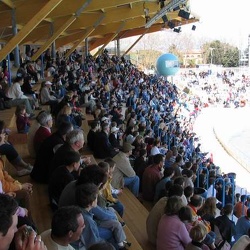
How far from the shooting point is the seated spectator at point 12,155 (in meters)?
4.41

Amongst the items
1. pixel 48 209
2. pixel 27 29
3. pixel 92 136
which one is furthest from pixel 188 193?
pixel 27 29

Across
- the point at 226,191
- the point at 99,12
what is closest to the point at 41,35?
the point at 99,12

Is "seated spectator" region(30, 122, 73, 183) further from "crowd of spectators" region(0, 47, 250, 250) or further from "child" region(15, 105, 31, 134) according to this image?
"child" region(15, 105, 31, 134)

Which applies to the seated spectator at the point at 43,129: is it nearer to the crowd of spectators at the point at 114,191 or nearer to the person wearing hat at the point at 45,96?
the crowd of spectators at the point at 114,191

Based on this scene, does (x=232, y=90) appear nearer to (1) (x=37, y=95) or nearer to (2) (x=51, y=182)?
(1) (x=37, y=95)

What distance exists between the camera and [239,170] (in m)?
16.9

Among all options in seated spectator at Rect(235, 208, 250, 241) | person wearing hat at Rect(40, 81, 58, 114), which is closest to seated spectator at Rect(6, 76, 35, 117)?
person wearing hat at Rect(40, 81, 58, 114)

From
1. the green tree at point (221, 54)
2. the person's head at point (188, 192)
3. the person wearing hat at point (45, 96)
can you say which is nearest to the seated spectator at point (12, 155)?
the person's head at point (188, 192)

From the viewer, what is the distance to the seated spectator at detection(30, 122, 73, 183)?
4723mm

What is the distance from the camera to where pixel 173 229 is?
154 inches

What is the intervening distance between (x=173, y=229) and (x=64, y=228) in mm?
1647

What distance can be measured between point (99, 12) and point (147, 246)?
Answer: 15.4 meters

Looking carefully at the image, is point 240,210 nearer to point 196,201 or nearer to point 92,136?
point 196,201

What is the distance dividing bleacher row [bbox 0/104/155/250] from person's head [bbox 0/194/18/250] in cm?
160
